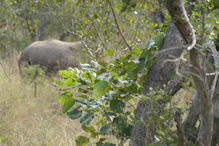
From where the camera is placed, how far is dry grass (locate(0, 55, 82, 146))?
3.01 meters

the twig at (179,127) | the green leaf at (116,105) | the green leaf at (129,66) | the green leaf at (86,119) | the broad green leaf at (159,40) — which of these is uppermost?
the broad green leaf at (159,40)

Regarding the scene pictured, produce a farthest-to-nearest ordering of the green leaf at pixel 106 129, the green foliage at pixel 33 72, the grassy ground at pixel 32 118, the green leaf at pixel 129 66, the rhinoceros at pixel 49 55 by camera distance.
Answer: the rhinoceros at pixel 49 55 < the green foliage at pixel 33 72 < the grassy ground at pixel 32 118 < the green leaf at pixel 106 129 < the green leaf at pixel 129 66

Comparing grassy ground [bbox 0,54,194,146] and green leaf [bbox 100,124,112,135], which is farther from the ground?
green leaf [bbox 100,124,112,135]

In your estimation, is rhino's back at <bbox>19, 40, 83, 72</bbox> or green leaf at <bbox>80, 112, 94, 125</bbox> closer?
green leaf at <bbox>80, 112, 94, 125</bbox>

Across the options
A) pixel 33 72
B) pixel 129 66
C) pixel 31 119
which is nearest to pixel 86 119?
pixel 129 66

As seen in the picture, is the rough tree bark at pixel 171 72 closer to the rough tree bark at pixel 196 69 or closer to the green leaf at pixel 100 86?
the rough tree bark at pixel 196 69

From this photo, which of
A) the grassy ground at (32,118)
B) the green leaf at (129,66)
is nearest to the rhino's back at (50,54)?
the grassy ground at (32,118)

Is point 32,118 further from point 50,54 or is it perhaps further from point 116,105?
point 50,54

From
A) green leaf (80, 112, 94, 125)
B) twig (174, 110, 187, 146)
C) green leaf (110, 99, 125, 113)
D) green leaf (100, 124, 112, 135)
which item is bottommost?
green leaf (100, 124, 112, 135)

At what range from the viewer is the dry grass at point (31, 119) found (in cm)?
301

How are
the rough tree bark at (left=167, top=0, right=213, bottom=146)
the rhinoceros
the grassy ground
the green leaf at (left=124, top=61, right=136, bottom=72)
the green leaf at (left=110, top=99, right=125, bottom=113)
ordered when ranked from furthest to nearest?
the rhinoceros → the grassy ground → the green leaf at (left=110, top=99, right=125, bottom=113) → the green leaf at (left=124, top=61, right=136, bottom=72) → the rough tree bark at (left=167, top=0, right=213, bottom=146)

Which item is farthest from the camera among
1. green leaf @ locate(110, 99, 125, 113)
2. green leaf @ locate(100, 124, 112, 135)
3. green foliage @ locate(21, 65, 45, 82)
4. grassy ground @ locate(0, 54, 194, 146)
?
green foliage @ locate(21, 65, 45, 82)

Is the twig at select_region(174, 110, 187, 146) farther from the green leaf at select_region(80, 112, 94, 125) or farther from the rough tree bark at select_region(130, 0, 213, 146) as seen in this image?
the green leaf at select_region(80, 112, 94, 125)

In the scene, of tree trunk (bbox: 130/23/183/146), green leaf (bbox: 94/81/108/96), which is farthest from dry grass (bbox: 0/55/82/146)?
green leaf (bbox: 94/81/108/96)
